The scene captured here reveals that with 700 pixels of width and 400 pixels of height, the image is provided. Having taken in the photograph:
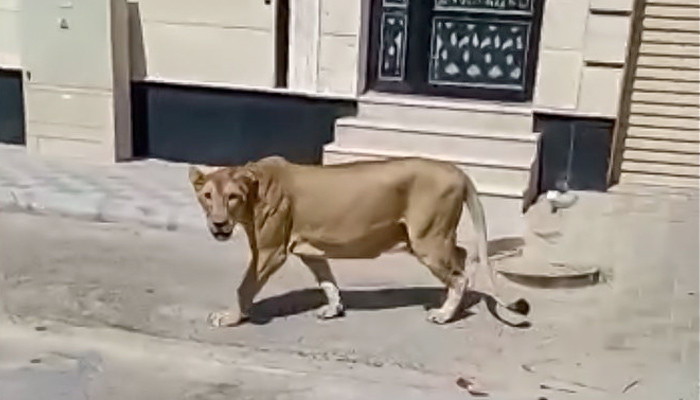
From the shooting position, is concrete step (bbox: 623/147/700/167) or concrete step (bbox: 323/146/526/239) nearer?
concrete step (bbox: 323/146/526/239)

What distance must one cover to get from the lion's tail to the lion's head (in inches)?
37.3

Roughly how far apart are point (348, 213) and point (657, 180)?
10.3 ft

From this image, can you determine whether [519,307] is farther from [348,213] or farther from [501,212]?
[501,212]

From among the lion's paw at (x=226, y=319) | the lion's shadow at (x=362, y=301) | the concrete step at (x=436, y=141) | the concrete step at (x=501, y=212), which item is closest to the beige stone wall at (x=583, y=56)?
the concrete step at (x=436, y=141)

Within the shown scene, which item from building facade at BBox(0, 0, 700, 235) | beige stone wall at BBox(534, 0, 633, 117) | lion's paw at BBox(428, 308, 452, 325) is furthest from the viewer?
building facade at BBox(0, 0, 700, 235)

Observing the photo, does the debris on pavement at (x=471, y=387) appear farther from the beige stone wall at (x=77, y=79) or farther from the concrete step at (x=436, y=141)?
the beige stone wall at (x=77, y=79)

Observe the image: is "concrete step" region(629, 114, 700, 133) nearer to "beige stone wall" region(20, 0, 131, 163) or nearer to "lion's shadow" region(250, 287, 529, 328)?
"lion's shadow" region(250, 287, 529, 328)

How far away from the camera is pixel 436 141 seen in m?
6.16

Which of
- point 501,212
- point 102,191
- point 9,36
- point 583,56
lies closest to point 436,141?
point 501,212

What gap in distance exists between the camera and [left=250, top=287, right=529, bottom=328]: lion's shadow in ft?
14.6

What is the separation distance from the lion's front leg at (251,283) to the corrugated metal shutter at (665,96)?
3.18 metres

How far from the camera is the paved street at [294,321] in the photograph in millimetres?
3826

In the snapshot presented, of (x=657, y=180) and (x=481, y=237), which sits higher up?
(x=481, y=237)

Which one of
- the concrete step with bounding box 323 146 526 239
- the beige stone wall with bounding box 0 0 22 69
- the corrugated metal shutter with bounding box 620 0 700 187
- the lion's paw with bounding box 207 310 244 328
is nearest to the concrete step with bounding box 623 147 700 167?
the corrugated metal shutter with bounding box 620 0 700 187
